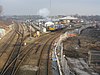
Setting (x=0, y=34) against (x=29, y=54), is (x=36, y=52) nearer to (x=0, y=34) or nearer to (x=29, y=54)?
(x=29, y=54)

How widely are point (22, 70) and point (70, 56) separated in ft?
41.9

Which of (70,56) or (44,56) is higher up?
(44,56)

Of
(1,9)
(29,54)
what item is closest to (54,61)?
(29,54)

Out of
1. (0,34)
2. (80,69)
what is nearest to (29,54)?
(80,69)

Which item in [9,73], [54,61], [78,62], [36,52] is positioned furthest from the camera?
[78,62]

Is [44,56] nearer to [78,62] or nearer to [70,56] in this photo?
[78,62]

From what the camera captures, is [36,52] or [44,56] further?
[36,52]

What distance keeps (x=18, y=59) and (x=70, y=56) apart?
10.2 m

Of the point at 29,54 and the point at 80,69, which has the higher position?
the point at 29,54

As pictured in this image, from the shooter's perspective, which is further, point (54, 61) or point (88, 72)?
point (88, 72)

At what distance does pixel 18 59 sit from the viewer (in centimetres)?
2005

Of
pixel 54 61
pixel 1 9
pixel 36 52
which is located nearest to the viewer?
pixel 54 61

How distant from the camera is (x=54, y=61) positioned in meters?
18.8

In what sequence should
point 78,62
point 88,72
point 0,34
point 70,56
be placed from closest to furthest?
point 88,72, point 78,62, point 70,56, point 0,34
